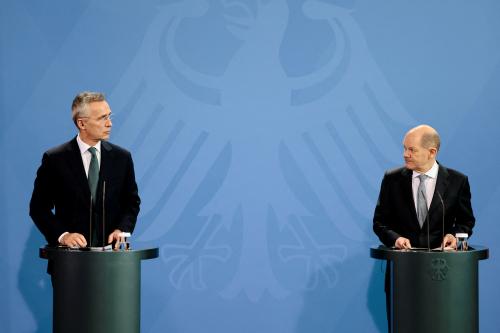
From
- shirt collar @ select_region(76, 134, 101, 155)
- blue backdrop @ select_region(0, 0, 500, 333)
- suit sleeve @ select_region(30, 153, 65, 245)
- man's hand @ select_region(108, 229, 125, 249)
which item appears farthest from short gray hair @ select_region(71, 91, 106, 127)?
blue backdrop @ select_region(0, 0, 500, 333)

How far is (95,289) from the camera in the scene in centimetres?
378

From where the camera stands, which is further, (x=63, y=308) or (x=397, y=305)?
(x=397, y=305)

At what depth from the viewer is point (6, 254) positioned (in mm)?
5305

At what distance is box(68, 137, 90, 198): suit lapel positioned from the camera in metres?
4.34

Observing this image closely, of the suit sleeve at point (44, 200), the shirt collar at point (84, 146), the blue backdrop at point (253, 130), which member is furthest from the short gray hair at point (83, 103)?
the blue backdrop at point (253, 130)

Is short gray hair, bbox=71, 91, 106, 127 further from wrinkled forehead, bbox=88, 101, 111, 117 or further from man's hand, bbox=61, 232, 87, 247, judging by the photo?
man's hand, bbox=61, 232, 87, 247

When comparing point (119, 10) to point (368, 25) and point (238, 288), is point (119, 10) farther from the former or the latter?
point (238, 288)

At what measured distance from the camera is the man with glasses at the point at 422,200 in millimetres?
4547

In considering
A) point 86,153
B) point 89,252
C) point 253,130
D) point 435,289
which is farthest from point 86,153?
point 435,289

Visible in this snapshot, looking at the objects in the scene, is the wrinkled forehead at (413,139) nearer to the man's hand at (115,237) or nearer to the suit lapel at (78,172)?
the man's hand at (115,237)

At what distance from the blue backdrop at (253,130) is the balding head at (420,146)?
91 cm

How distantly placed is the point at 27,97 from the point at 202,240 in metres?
1.50

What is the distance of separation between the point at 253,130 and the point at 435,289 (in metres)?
1.91

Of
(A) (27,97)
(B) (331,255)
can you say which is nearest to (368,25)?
(B) (331,255)
